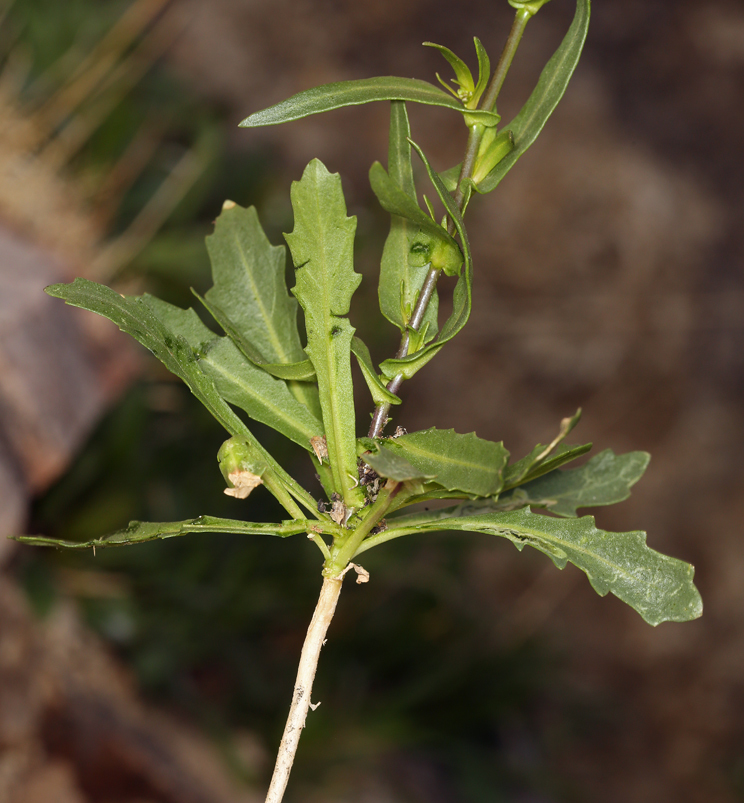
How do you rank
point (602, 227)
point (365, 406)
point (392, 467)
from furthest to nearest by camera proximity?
point (602, 227)
point (365, 406)
point (392, 467)

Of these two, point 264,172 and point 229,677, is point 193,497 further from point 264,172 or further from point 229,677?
point 264,172

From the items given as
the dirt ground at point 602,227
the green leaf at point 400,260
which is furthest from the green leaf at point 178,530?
the dirt ground at point 602,227

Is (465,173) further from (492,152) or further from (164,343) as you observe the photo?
(164,343)

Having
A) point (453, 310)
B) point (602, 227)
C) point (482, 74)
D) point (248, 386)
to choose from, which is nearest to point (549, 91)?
point (482, 74)

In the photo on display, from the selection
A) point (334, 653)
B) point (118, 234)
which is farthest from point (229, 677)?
point (118, 234)

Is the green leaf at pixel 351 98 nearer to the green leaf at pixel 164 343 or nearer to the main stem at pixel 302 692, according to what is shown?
the green leaf at pixel 164 343
